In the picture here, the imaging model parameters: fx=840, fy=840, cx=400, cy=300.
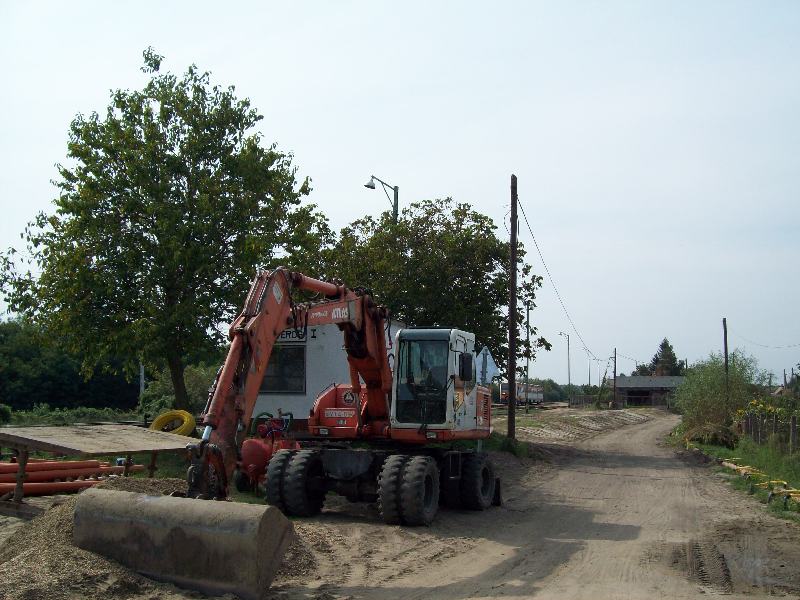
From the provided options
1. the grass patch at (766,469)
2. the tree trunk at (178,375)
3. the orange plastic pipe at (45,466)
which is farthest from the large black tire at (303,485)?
the tree trunk at (178,375)

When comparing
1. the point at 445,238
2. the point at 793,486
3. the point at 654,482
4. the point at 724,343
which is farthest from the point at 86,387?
the point at 793,486

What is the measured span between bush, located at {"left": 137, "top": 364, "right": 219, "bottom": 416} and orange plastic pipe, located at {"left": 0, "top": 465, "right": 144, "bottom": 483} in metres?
21.6

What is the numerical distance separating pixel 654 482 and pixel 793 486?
396cm

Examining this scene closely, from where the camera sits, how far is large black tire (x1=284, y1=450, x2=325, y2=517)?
1323 centimetres

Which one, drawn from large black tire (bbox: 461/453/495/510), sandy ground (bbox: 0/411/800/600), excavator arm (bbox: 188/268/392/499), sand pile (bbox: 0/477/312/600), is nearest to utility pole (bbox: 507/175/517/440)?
sandy ground (bbox: 0/411/800/600)

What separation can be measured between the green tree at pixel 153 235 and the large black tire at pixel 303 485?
7799mm

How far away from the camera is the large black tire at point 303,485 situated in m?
13.2

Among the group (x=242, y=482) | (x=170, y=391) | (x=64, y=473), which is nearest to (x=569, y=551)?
(x=242, y=482)

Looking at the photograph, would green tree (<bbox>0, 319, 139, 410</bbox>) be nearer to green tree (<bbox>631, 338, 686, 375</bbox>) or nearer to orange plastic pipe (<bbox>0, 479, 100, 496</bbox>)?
orange plastic pipe (<bbox>0, 479, 100, 496</bbox>)

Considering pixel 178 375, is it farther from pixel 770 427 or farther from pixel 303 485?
pixel 770 427

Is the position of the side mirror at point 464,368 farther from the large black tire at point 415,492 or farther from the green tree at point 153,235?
the green tree at point 153,235

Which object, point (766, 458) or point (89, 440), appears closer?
point (89, 440)

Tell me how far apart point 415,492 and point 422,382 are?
2447 mm

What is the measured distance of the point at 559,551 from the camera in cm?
1149
